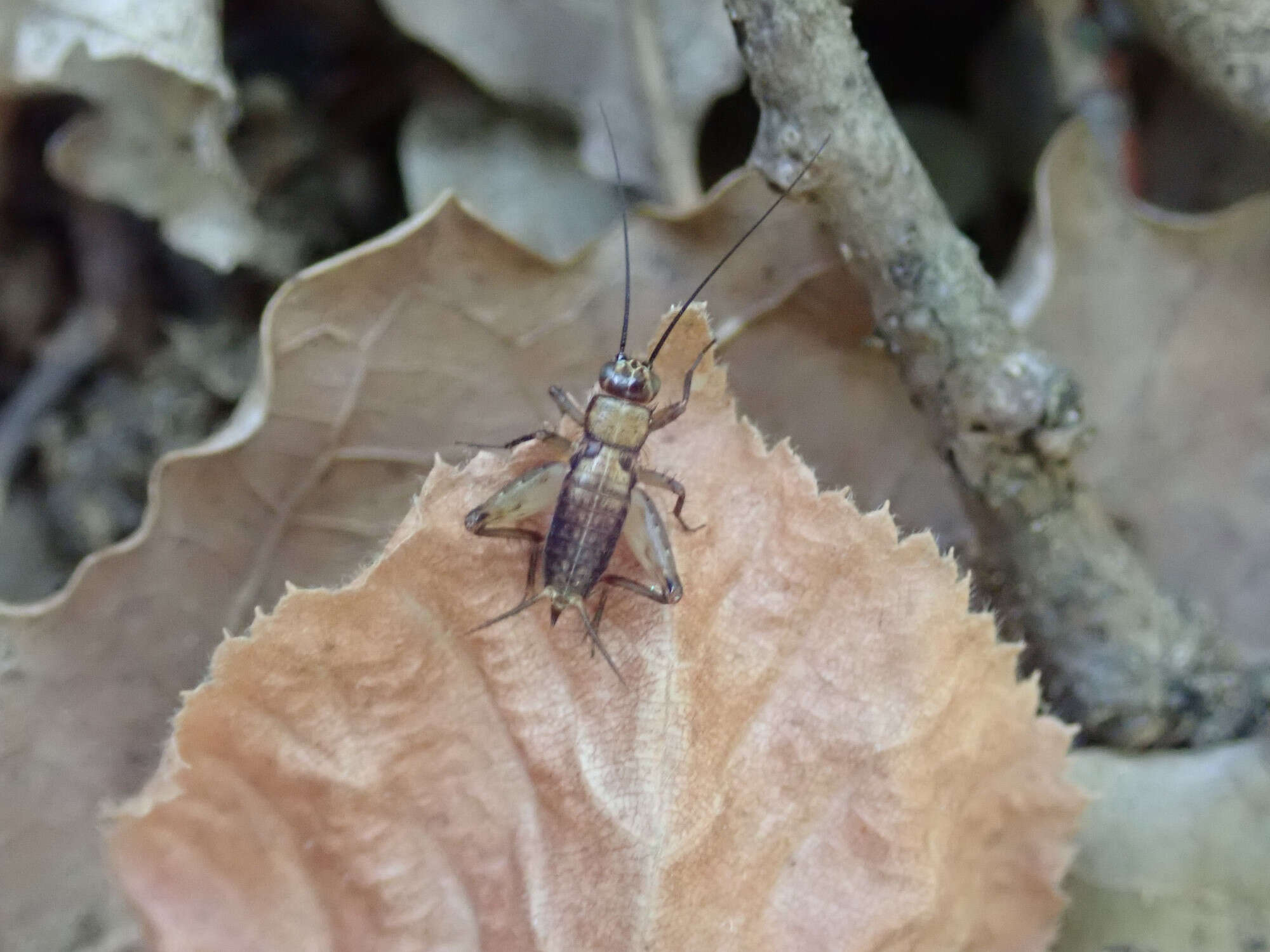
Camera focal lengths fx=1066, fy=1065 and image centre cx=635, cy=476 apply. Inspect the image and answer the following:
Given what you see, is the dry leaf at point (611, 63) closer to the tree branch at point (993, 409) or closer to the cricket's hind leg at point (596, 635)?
the tree branch at point (993, 409)

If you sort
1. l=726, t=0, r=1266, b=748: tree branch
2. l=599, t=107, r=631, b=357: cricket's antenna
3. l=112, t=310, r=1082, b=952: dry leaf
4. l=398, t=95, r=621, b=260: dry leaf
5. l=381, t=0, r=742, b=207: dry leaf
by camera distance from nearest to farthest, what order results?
l=112, t=310, r=1082, b=952: dry leaf → l=726, t=0, r=1266, b=748: tree branch → l=599, t=107, r=631, b=357: cricket's antenna → l=381, t=0, r=742, b=207: dry leaf → l=398, t=95, r=621, b=260: dry leaf

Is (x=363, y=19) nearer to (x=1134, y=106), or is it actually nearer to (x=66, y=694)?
(x=66, y=694)

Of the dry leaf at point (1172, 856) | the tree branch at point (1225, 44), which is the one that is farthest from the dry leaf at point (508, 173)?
the dry leaf at point (1172, 856)

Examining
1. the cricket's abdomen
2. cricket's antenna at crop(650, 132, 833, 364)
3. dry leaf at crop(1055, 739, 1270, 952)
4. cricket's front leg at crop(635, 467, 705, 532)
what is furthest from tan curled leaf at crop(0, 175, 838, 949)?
dry leaf at crop(1055, 739, 1270, 952)

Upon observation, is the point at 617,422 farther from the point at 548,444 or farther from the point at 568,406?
the point at 548,444

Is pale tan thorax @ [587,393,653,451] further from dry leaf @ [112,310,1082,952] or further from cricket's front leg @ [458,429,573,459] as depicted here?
dry leaf @ [112,310,1082,952]

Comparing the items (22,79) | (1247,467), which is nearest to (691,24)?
(22,79)

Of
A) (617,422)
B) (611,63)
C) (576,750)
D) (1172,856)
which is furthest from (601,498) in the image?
(1172,856)
